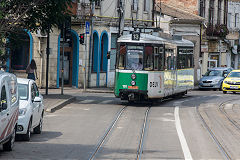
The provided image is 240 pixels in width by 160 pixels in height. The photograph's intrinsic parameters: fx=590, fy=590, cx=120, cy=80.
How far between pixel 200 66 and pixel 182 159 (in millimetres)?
43231

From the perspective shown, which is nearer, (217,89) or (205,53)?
(217,89)

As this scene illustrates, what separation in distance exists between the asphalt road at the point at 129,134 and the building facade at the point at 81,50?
1125 cm

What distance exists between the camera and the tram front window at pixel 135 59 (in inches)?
976

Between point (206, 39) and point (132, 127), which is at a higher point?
point (206, 39)

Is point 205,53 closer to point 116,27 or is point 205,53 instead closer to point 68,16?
point 116,27

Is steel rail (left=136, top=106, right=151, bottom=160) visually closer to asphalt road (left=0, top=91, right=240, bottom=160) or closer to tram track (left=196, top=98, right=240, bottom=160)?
asphalt road (left=0, top=91, right=240, bottom=160)

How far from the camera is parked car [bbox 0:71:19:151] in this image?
10930 millimetres

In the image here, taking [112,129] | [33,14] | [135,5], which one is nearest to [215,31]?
[135,5]

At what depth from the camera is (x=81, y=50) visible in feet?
123

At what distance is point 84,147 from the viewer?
42.5 feet

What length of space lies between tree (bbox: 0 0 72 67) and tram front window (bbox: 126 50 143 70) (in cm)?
361

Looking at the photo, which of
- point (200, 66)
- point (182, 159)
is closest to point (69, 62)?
point (200, 66)

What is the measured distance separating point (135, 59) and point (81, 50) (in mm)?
13207

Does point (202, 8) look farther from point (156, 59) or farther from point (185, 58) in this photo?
point (156, 59)
